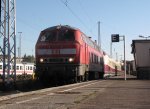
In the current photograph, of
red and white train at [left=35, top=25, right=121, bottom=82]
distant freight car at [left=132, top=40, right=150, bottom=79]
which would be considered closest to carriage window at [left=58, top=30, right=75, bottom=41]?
red and white train at [left=35, top=25, right=121, bottom=82]

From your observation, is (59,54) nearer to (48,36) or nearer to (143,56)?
(48,36)

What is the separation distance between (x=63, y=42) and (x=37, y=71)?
8.63 ft

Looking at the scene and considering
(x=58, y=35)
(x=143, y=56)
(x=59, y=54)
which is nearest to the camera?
(x=59, y=54)

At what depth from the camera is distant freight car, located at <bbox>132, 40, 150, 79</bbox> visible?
42.8 meters

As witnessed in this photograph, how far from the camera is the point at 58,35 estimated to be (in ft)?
83.5

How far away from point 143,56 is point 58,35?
19.8 metres

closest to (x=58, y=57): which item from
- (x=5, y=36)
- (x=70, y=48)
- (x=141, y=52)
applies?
(x=70, y=48)

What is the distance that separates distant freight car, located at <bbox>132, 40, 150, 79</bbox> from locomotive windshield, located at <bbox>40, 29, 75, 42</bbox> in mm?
18505

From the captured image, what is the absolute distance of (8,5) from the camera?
27.5 metres

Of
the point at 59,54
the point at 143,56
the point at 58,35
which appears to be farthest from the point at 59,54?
the point at 143,56

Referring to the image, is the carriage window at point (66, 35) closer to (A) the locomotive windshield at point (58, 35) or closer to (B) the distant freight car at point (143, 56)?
(A) the locomotive windshield at point (58, 35)

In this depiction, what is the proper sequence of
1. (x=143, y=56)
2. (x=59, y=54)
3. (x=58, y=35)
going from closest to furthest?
(x=59, y=54), (x=58, y=35), (x=143, y=56)

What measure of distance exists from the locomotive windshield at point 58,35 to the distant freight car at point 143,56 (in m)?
18.5

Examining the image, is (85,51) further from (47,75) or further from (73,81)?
(47,75)
